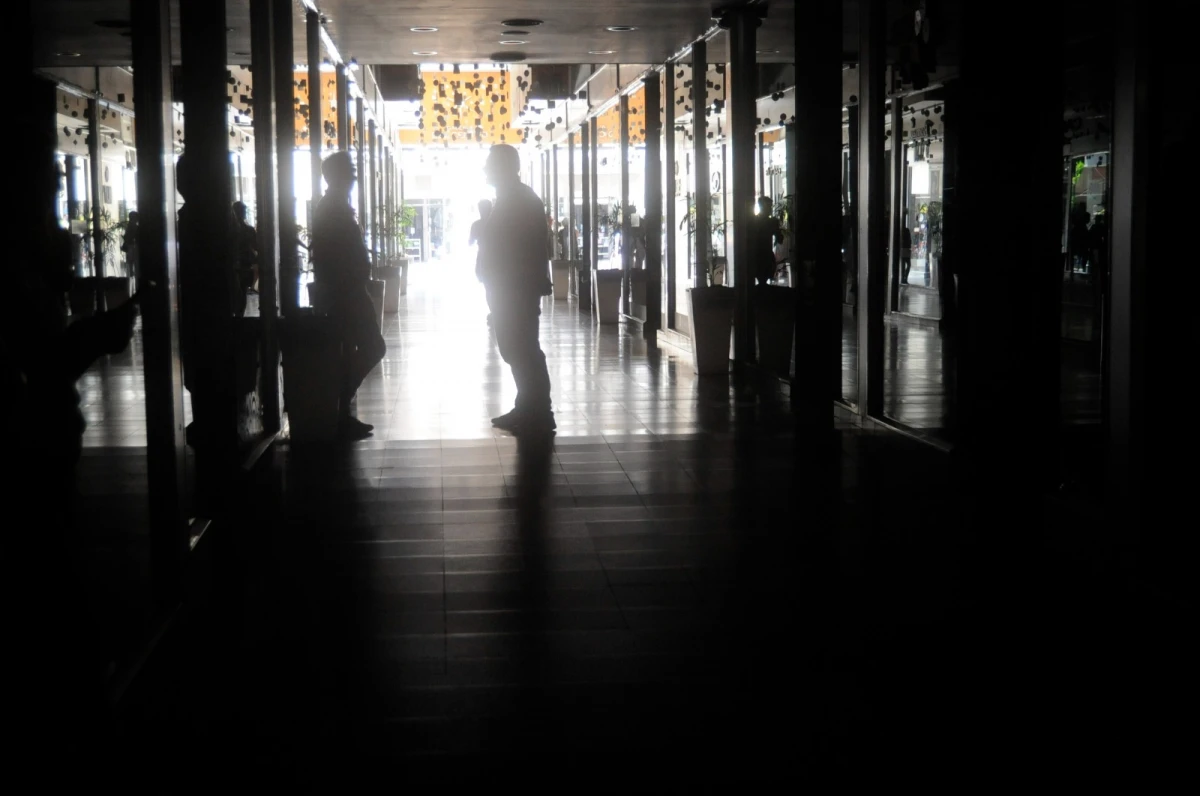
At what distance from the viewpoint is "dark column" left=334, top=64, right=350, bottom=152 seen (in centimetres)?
1230

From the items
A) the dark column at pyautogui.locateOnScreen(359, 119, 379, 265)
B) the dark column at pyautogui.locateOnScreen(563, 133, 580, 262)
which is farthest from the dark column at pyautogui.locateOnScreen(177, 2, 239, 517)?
the dark column at pyautogui.locateOnScreen(563, 133, 580, 262)

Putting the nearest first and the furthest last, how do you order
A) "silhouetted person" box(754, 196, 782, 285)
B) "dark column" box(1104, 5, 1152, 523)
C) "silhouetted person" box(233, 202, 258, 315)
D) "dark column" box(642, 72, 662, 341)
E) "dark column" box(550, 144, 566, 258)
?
"dark column" box(1104, 5, 1152, 523) → "silhouetted person" box(233, 202, 258, 315) → "silhouetted person" box(754, 196, 782, 285) → "dark column" box(642, 72, 662, 341) → "dark column" box(550, 144, 566, 258)

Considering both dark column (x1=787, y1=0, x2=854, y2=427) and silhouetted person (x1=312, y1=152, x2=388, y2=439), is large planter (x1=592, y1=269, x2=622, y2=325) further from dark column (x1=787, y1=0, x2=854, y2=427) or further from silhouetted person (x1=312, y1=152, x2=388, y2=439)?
silhouetted person (x1=312, y1=152, x2=388, y2=439)

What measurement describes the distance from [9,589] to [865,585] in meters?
2.73

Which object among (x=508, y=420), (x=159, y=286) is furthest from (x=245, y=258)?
(x=159, y=286)

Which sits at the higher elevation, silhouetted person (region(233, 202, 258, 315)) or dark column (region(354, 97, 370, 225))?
dark column (region(354, 97, 370, 225))

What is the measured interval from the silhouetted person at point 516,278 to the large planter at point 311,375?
1003 mm

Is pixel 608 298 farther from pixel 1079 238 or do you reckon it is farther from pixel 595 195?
pixel 1079 238

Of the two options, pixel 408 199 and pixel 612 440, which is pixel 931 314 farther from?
pixel 408 199

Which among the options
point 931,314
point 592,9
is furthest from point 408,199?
point 592,9

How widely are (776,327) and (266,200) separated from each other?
4.11 metres

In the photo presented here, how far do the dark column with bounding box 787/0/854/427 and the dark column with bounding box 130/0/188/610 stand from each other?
4997 millimetres

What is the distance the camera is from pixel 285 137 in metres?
7.74

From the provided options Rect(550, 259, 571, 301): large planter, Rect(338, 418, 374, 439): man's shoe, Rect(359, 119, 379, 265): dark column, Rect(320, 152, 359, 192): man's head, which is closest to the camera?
Rect(338, 418, 374, 439): man's shoe
